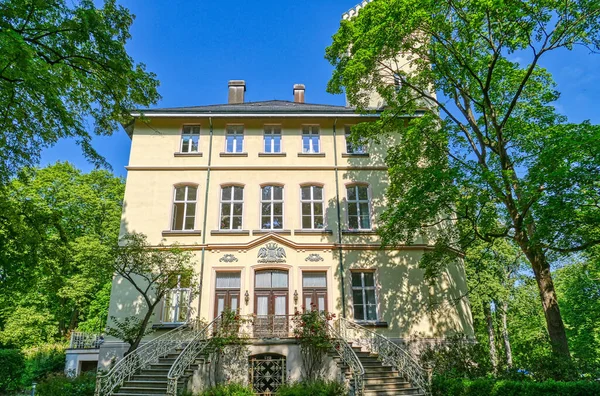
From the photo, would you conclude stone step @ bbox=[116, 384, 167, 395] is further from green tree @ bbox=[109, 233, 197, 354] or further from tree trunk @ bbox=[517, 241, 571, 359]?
tree trunk @ bbox=[517, 241, 571, 359]

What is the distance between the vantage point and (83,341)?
68.5ft

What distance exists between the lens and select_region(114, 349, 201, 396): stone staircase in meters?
11.2

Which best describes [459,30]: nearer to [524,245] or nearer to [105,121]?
[524,245]

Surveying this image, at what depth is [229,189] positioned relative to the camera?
17.0 m

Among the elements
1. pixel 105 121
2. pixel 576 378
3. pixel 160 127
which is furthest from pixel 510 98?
pixel 160 127

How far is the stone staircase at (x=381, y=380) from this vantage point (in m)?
11.5

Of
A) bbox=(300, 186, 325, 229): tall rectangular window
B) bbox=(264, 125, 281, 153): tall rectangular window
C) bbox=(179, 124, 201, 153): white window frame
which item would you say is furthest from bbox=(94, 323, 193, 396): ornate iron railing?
bbox=(264, 125, 281, 153): tall rectangular window

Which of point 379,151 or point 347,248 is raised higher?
point 379,151

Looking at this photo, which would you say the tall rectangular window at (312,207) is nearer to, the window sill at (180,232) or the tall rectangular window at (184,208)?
the window sill at (180,232)

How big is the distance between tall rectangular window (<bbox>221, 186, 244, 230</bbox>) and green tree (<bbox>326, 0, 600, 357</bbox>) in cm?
594

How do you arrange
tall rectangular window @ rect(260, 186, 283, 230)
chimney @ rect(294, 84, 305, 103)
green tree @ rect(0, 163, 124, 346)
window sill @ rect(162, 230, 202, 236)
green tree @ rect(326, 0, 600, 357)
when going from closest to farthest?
green tree @ rect(326, 0, 600, 357)
window sill @ rect(162, 230, 202, 236)
tall rectangular window @ rect(260, 186, 283, 230)
chimney @ rect(294, 84, 305, 103)
green tree @ rect(0, 163, 124, 346)

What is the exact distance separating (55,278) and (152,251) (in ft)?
10.0

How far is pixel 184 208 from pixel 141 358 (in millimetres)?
6236

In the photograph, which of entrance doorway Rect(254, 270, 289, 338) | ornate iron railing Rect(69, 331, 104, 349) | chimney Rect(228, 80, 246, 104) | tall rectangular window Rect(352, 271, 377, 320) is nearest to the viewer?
entrance doorway Rect(254, 270, 289, 338)
